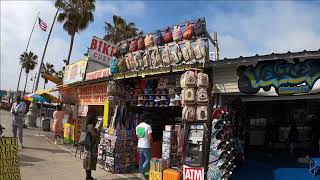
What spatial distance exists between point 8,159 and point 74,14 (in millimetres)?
25558

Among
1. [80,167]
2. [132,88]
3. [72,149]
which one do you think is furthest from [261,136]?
[72,149]

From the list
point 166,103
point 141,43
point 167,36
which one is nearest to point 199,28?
point 167,36

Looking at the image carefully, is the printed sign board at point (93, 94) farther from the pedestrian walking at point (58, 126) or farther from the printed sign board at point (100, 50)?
the pedestrian walking at point (58, 126)

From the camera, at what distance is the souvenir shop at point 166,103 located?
377 inches

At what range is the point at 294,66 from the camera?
8.69m

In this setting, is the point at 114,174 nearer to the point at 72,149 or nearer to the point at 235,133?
the point at 235,133

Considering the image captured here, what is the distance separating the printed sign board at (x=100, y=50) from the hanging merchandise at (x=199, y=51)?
7891mm

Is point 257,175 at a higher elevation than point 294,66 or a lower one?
lower

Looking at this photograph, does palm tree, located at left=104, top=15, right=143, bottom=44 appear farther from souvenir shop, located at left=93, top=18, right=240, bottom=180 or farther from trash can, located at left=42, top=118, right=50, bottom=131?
souvenir shop, located at left=93, top=18, right=240, bottom=180

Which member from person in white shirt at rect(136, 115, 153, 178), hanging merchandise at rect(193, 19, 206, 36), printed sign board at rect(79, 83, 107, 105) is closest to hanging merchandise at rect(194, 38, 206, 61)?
hanging merchandise at rect(193, 19, 206, 36)

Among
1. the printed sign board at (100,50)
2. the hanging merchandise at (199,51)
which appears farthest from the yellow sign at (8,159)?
the printed sign board at (100,50)

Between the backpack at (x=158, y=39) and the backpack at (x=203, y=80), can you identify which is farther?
the backpack at (x=158, y=39)

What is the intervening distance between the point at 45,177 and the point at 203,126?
14.0 feet

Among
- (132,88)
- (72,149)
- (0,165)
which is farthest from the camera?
(72,149)
